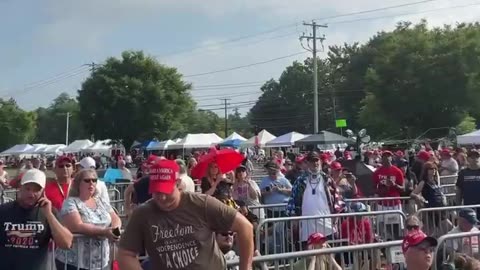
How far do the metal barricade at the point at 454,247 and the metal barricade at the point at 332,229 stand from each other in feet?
6.64

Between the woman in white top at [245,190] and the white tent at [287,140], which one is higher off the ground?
the white tent at [287,140]

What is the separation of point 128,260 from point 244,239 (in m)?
0.78

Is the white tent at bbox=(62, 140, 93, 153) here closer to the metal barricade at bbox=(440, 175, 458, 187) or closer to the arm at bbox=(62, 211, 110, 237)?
the metal barricade at bbox=(440, 175, 458, 187)

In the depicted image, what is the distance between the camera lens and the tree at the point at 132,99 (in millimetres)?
51812

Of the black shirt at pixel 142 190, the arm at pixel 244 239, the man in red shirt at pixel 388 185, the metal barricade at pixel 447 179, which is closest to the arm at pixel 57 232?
the arm at pixel 244 239

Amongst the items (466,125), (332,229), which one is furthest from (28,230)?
(466,125)

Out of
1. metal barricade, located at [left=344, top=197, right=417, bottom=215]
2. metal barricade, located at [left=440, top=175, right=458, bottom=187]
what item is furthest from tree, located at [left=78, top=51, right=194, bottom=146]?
metal barricade, located at [left=344, top=197, right=417, bottom=215]

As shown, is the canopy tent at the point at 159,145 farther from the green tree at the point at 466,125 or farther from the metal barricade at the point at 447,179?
the metal barricade at the point at 447,179

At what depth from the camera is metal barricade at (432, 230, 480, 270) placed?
5.89m

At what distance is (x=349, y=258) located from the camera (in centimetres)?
614

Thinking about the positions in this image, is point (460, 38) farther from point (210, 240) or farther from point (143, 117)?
point (210, 240)

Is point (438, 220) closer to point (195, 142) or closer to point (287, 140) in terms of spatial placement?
point (287, 140)

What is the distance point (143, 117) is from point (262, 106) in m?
66.5

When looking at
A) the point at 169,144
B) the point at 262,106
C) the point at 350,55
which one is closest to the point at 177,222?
the point at 169,144
